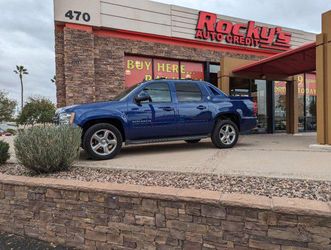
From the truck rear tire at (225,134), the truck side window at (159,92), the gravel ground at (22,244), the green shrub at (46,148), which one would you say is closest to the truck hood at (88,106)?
the truck side window at (159,92)

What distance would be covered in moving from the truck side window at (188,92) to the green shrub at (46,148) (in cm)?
331

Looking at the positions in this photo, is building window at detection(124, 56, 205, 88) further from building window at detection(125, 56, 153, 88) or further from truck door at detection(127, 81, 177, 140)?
truck door at detection(127, 81, 177, 140)

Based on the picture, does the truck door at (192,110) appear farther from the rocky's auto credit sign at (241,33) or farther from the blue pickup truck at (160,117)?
the rocky's auto credit sign at (241,33)

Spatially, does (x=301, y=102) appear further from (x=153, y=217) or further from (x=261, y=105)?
(x=153, y=217)

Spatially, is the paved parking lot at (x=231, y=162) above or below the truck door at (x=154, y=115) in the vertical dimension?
below

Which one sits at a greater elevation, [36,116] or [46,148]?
[36,116]

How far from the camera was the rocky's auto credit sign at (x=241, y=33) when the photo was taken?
13.7 m

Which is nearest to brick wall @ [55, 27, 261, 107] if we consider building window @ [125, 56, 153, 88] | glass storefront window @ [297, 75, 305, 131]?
building window @ [125, 56, 153, 88]

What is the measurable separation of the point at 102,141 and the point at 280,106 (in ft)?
35.9

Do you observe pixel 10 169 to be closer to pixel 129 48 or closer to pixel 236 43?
pixel 129 48

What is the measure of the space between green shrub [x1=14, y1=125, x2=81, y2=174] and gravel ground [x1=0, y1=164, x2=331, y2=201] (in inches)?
7.3

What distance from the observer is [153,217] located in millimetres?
3770

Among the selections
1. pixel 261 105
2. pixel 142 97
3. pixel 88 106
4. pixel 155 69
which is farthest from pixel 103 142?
pixel 261 105

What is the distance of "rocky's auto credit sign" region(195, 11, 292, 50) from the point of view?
13656 millimetres
